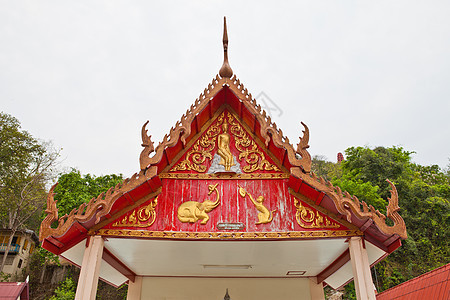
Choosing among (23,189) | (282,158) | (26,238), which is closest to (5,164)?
(23,189)

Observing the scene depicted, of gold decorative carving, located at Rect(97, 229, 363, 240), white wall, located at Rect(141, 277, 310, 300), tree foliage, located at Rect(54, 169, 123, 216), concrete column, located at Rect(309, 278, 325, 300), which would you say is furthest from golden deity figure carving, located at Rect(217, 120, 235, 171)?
tree foliage, located at Rect(54, 169, 123, 216)

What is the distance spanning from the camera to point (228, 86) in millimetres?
6434

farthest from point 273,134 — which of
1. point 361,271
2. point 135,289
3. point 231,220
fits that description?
point 135,289

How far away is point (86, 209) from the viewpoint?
17.2 ft

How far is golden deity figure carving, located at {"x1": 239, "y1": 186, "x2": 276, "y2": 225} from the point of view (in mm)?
5512

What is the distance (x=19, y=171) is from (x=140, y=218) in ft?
82.7

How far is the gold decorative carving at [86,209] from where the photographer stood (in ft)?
16.4

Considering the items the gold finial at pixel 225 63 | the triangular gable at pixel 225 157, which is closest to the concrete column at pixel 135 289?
the triangular gable at pixel 225 157

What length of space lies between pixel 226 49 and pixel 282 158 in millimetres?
2593

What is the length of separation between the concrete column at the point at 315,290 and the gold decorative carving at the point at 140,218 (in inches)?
185

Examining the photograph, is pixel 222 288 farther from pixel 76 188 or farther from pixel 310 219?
pixel 76 188

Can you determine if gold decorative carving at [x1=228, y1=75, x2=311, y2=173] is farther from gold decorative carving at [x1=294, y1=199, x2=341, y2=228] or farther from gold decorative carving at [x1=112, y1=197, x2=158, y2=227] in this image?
gold decorative carving at [x1=112, y1=197, x2=158, y2=227]

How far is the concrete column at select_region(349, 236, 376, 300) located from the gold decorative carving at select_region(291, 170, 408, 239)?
53 cm

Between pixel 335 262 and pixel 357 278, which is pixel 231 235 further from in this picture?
pixel 335 262
